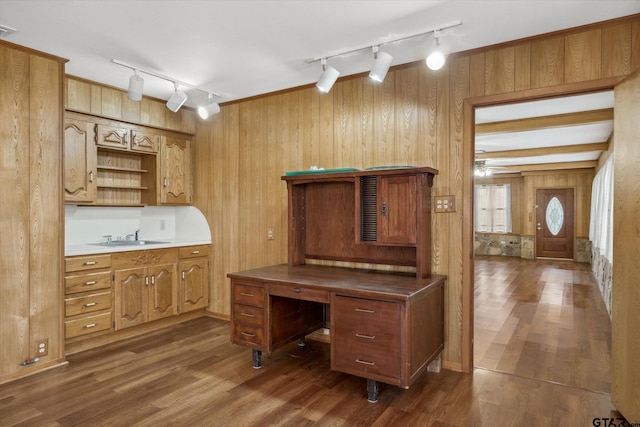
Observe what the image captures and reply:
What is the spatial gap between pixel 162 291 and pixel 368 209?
8.02 feet

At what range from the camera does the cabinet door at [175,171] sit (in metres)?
4.38

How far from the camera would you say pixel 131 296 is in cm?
382

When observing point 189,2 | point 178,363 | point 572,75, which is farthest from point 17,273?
point 572,75

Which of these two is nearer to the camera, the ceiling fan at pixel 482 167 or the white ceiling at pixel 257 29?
the white ceiling at pixel 257 29

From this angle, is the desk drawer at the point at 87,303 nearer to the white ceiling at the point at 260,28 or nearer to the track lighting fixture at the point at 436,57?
the white ceiling at the point at 260,28

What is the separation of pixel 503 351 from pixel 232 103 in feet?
12.4

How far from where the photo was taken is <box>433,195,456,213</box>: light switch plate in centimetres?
307

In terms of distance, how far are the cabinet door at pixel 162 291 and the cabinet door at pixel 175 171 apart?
31.4 inches

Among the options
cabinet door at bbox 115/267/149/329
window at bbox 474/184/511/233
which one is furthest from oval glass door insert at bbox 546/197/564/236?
cabinet door at bbox 115/267/149/329

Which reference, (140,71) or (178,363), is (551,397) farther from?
(140,71)

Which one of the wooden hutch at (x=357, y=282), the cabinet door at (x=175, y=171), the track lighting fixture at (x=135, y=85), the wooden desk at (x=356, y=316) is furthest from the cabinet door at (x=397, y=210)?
the cabinet door at (x=175, y=171)

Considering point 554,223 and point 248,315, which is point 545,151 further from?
point 248,315

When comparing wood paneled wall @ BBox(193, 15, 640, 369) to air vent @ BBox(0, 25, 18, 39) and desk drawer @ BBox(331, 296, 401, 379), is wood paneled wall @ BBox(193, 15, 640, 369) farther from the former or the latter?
air vent @ BBox(0, 25, 18, 39)

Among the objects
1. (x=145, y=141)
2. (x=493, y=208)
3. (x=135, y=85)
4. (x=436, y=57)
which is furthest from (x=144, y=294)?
(x=493, y=208)
